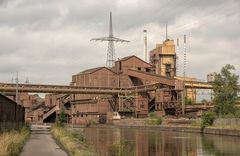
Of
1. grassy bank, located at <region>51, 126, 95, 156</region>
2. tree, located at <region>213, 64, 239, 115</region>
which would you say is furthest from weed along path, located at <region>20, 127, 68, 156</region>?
tree, located at <region>213, 64, 239, 115</region>

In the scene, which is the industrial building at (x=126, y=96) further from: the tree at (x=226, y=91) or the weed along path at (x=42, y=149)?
the weed along path at (x=42, y=149)

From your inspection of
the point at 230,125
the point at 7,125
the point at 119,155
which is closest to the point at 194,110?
the point at 230,125

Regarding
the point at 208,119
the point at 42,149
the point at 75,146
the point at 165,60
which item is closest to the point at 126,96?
the point at 165,60

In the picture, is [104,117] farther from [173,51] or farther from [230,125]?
[230,125]

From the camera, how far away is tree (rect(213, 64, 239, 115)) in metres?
55.2

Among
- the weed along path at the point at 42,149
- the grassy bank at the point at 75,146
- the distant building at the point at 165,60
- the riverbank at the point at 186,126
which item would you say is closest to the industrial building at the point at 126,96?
the distant building at the point at 165,60

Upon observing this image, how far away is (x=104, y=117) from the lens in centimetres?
8219

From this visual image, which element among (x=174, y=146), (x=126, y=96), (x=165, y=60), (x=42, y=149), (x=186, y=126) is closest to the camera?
(x=42, y=149)

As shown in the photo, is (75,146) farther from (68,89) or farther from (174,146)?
(68,89)

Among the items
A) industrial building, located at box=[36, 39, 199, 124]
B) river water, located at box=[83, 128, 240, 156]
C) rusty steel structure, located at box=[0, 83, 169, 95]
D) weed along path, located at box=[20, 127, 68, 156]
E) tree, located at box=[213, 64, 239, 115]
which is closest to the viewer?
weed along path, located at box=[20, 127, 68, 156]

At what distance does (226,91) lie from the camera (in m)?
55.2

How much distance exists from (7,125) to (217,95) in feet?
119

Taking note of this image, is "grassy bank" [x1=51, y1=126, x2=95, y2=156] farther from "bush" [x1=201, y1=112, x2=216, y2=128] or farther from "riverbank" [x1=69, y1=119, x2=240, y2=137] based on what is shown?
"bush" [x1=201, y1=112, x2=216, y2=128]

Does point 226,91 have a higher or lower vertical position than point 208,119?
higher
